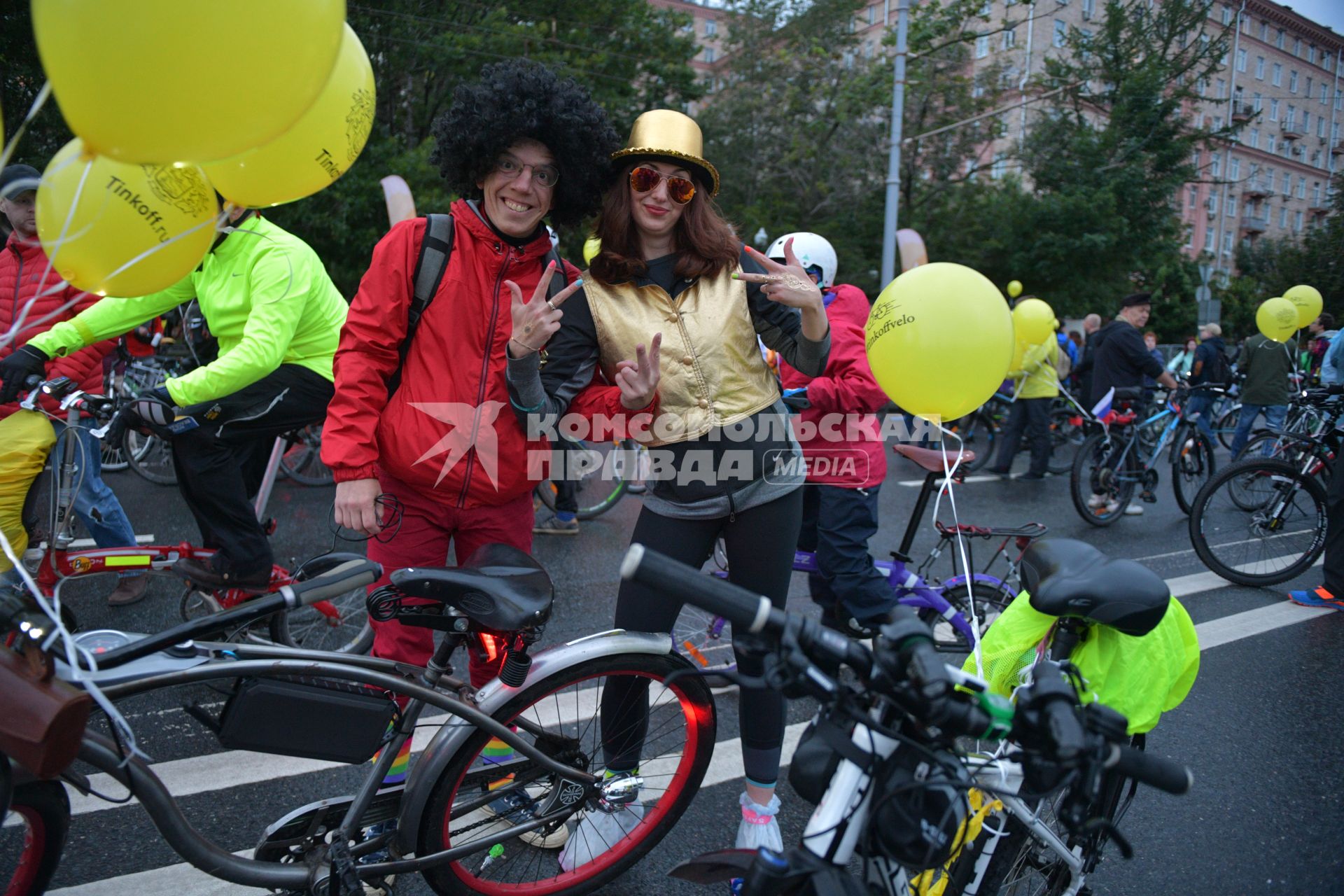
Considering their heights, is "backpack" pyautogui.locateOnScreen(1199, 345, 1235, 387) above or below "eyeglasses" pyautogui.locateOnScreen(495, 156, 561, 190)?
below

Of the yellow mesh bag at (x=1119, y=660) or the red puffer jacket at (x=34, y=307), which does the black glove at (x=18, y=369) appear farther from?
the yellow mesh bag at (x=1119, y=660)

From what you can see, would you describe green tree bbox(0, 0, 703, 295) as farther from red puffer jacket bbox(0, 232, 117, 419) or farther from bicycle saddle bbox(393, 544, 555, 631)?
bicycle saddle bbox(393, 544, 555, 631)

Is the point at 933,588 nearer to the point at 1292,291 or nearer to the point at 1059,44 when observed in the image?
the point at 1292,291

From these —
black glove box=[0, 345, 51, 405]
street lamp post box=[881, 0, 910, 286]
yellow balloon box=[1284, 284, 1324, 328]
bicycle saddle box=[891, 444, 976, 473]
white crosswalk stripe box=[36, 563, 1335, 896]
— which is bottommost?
white crosswalk stripe box=[36, 563, 1335, 896]

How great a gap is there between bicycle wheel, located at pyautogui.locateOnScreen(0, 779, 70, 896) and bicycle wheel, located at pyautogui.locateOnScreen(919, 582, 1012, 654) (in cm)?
320

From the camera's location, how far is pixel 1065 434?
35.1 ft

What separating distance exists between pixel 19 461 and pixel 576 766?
9.02 ft

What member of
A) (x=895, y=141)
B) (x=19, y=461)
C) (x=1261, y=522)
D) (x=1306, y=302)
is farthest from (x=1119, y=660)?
(x=895, y=141)

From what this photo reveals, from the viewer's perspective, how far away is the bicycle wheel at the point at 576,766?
2049 mm

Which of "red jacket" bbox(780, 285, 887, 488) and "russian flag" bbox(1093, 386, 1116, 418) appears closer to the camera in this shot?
"red jacket" bbox(780, 285, 887, 488)

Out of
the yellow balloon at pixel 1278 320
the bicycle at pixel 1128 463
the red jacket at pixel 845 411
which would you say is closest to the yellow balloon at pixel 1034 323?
the bicycle at pixel 1128 463

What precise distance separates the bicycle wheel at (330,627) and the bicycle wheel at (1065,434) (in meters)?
8.57

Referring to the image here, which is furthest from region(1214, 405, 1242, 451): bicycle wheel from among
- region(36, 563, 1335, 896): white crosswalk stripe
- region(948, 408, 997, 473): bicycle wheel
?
region(36, 563, 1335, 896): white crosswalk stripe

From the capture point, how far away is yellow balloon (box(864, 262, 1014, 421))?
250 centimetres
